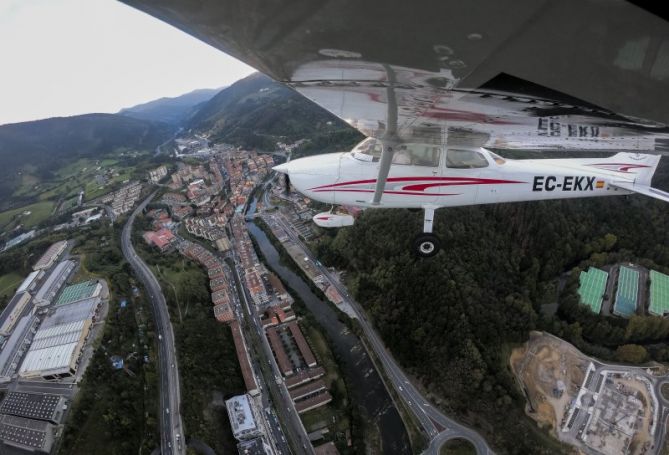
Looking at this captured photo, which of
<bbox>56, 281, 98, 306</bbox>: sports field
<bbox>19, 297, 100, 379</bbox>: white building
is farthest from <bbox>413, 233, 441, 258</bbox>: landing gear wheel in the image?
<bbox>56, 281, 98, 306</bbox>: sports field

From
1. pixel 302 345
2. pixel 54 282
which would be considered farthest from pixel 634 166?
pixel 54 282

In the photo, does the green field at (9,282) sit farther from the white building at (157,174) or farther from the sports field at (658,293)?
the sports field at (658,293)

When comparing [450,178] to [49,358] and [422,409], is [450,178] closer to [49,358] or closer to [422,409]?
[422,409]

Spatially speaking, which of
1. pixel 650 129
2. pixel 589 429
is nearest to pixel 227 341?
pixel 589 429

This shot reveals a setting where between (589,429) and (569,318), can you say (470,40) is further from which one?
(569,318)

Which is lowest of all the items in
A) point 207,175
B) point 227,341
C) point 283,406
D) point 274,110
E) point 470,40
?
point 283,406

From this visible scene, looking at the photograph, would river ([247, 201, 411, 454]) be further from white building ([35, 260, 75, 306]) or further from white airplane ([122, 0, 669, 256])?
white building ([35, 260, 75, 306])

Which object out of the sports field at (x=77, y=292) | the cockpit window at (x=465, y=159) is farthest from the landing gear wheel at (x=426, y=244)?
the sports field at (x=77, y=292)
